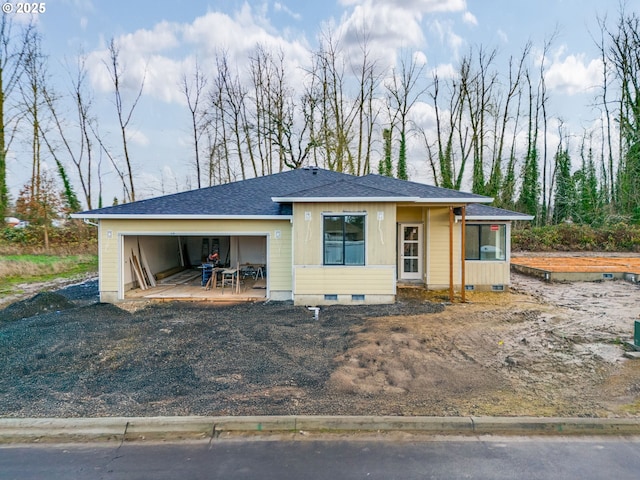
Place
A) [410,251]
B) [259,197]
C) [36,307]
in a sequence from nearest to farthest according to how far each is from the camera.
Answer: [36,307] < [259,197] < [410,251]

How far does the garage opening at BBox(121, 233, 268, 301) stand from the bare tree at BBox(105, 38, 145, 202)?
516 inches

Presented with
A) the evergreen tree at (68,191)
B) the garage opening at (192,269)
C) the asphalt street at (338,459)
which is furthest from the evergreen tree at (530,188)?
the evergreen tree at (68,191)

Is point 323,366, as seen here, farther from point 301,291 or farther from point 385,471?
point 301,291

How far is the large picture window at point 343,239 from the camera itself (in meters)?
10.4

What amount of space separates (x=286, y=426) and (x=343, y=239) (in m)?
6.75

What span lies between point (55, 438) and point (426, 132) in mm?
30301

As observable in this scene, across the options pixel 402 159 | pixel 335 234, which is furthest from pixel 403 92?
pixel 335 234

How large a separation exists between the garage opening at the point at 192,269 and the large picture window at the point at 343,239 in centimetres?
255

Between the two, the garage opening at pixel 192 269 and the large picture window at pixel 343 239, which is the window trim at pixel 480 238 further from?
the garage opening at pixel 192 269

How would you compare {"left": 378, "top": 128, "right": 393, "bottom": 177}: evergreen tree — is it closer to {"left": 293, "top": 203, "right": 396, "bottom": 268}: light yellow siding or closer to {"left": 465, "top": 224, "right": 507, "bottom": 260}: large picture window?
{"left": 465, "top": 224, "right": 507, "bottom": 260}: large picture window

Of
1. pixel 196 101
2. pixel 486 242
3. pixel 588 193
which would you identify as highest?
pixel 196 101

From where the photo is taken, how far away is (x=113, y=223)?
1125 centimetres

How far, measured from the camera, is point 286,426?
13.3 feet

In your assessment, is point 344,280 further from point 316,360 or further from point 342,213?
point 316,360
